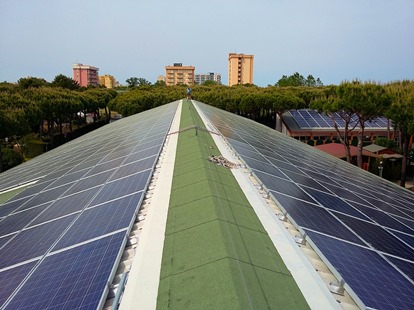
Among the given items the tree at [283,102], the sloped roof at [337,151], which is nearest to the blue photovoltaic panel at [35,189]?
the sloped roof at [337,151]

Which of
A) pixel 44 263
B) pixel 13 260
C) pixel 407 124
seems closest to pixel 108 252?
pixel 44 263

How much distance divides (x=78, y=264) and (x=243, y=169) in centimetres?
575

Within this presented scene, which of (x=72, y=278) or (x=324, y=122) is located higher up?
(x=72, y=278)

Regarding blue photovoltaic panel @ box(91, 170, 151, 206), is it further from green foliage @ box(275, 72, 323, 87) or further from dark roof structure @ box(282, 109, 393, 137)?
green foliage @ box(275, 72, 323, 87)

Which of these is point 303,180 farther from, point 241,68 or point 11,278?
point 241,68

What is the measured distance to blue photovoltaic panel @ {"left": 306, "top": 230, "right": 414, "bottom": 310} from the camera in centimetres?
451

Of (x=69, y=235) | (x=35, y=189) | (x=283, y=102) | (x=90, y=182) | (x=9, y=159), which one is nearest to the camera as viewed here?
(x=69, y=235)

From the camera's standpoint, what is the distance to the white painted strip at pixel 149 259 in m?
3.94

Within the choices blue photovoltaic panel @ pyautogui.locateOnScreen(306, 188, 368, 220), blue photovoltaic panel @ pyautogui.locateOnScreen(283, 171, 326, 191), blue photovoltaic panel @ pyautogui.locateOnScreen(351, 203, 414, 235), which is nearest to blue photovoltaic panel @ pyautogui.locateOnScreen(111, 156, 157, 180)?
blue photovoltaic panel @ pyautogui.locateOnScreen(283, 171, 326, 191)

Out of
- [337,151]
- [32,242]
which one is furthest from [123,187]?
[337,151]

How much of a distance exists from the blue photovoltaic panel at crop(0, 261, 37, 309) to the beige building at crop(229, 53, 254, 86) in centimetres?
18791

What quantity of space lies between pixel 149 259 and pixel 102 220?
2100 mm

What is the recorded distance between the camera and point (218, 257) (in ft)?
14.2

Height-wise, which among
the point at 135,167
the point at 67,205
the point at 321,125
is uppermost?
the point at 135,167
